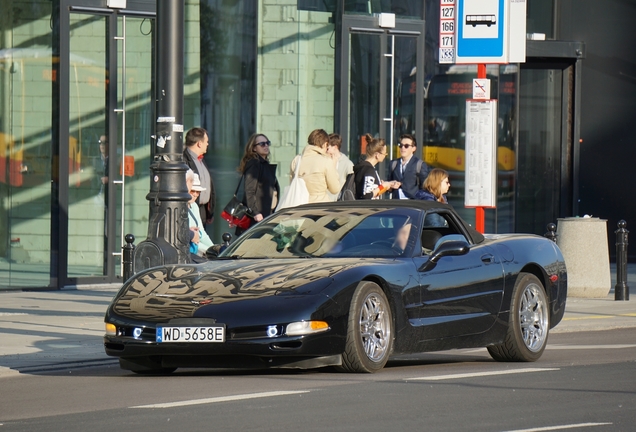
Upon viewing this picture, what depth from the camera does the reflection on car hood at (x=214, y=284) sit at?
9633 mm

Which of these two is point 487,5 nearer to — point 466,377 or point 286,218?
point 286,218

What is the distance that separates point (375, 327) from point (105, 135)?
9.93m

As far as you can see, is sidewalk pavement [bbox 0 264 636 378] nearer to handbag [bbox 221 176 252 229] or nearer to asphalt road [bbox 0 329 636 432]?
asphalt road [bbox 0 329 636 432]

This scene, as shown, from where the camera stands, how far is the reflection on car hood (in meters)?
9.63

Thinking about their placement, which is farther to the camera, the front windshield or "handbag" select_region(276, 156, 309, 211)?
"handbag" select_region(276, 156, 309, 211)

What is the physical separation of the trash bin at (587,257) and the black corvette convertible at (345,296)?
685 centimetres

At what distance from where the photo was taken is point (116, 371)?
1061cm

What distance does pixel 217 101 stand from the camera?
2062 centimetres

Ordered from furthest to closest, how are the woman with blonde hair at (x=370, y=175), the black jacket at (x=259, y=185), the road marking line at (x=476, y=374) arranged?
the woman with blonde hair at (x=370, y=175) → the black jacket at (x=259, y=185) → the road marking line at (x=476, y=374)

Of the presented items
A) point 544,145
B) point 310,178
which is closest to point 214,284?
point 310,178

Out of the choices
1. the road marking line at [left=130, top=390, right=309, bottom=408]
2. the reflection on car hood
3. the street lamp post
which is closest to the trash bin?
the street lamp post

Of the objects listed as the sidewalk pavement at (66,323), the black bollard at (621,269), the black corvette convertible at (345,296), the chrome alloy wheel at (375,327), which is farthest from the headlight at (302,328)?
the black bollard at (621,269)

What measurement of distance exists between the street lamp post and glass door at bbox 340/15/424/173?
10.1 m

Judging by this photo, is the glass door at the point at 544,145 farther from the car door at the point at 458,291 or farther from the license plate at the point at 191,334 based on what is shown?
the license plate at the point at 191,334
